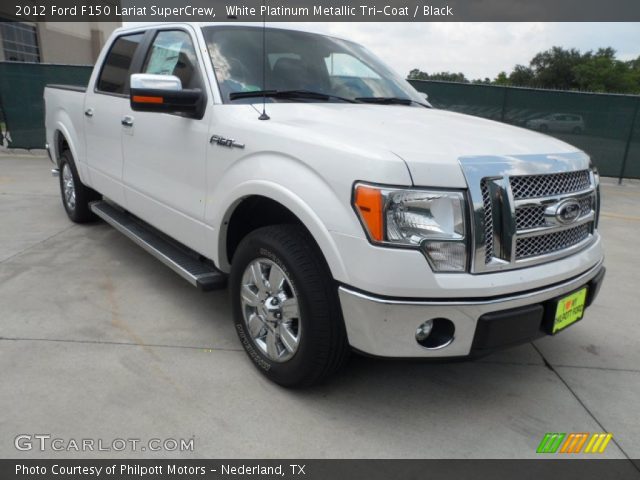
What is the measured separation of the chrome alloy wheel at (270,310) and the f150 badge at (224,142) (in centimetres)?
63

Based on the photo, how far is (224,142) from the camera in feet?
9.23

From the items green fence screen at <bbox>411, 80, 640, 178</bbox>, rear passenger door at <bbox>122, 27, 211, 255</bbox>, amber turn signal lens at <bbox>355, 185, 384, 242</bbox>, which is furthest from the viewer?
green fence screen at <bbox>411, 80, 640, 178</bbox>

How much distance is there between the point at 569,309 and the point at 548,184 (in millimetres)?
640

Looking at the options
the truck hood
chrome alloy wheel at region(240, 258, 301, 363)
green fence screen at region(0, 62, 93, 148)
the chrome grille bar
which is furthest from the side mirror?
green fence screen at region(0, 62, 93, 148)

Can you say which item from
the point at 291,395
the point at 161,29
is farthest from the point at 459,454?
the point at 161,29

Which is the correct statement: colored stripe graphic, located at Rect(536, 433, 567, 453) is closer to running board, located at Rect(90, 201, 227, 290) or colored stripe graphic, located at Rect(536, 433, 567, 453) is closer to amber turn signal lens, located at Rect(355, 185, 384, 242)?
amber turn signal lens, located at Rect(355, 185, 384, 242)

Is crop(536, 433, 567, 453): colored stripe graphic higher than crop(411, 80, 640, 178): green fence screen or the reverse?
the reverse

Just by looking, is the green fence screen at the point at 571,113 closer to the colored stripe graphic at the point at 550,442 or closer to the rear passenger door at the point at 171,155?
the rear passenger door at the point at 171,155

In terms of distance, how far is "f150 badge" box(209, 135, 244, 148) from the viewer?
8.96ft

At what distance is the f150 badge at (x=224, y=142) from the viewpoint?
2.73 metres

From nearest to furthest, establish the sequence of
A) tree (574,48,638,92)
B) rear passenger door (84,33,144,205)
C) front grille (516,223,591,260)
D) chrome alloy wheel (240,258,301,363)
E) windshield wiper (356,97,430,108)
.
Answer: front grille (516,223,591,260), chrome alloy wheel (240,258,301,363), windshield wiper (356,97,430,108), rear passenger door (84,33,144,205), tree (574,48,638,92)

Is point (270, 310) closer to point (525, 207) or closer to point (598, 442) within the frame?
point (525, 207)

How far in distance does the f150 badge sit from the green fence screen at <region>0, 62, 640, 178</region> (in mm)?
8431
